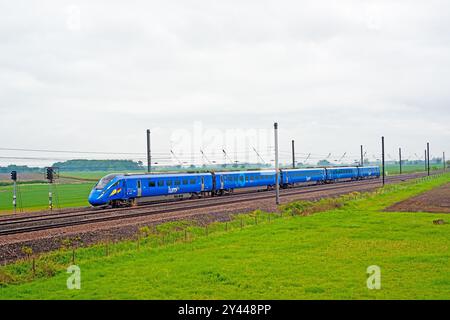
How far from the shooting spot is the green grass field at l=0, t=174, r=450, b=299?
13250mm

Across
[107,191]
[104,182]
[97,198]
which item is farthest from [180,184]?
[97,198]

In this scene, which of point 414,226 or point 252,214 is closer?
point 414,226

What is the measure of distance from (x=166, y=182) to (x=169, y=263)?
96.3ft

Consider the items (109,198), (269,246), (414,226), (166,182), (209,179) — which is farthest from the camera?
(209,179)

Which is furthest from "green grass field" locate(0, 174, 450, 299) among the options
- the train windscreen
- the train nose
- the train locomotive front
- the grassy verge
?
the grassy verge

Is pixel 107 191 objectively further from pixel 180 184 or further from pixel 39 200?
pixel 39 200

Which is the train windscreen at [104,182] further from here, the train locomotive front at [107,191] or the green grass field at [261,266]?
the green grass field at [261,266]

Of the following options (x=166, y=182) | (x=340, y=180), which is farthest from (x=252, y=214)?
(x=340, y=180)

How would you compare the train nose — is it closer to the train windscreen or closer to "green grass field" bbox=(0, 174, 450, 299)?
the train windscreen

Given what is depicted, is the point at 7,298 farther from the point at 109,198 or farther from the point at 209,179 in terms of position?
the point at 209,179

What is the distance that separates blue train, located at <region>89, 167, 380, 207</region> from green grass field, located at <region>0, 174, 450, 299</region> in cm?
1519

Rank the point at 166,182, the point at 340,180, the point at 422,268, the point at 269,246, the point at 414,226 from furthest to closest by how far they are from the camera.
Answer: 1. the point at 340,180
2. the point at 166,182
3. the point at 414,226
4. the point at 269,246
5. the point at 422,268

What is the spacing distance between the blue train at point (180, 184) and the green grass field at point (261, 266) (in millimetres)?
15189

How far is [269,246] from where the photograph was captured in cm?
2083
